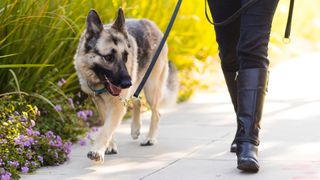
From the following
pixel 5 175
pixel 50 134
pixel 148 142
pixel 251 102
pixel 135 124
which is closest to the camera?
Result: pixel 5 175

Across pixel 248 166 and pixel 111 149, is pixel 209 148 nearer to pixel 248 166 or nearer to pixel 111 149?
pixel 111 149

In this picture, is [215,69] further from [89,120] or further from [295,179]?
[295,179]

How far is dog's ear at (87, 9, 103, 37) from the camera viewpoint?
17.7ft

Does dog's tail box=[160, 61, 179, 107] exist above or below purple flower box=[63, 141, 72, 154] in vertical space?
above

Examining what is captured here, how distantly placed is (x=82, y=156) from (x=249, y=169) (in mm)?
1675

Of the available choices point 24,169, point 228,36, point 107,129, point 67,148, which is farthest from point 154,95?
point 24,169

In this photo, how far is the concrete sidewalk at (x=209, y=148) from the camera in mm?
4828

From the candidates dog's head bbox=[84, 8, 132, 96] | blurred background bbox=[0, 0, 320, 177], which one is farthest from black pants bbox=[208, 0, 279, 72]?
blurred background bbox=[0, 0, 320, 177]

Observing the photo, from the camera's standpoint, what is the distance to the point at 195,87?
9828 mm

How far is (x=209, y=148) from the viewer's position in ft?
19.2

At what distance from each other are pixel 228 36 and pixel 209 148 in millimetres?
1186

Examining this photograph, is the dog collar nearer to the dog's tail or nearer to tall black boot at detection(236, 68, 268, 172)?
tall black boot at detection(236, 68, 268, 172)

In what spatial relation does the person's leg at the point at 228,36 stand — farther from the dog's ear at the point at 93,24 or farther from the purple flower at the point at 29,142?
the purple flower at the point at 29,142

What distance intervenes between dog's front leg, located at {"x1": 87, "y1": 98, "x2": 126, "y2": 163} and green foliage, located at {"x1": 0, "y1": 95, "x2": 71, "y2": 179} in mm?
316
